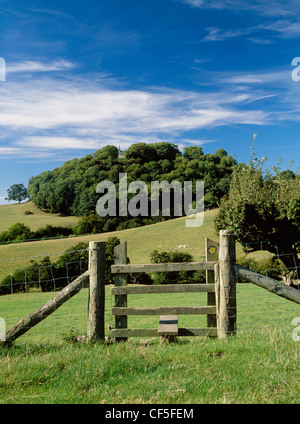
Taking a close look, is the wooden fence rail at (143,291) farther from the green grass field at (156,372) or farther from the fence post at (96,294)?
the green grass field at (156,372)

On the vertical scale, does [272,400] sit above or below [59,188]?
below

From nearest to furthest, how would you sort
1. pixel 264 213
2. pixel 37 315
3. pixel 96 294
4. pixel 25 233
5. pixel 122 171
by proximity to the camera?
pixel 37 315, pixel 96 294, pixel 264 213, pixel 25 233, pixel 122 171

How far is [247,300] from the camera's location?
19234 millimetres

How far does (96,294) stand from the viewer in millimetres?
7145

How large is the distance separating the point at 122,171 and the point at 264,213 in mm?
104146

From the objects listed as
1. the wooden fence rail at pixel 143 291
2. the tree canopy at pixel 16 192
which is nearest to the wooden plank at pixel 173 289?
the wooden fence rail at pixel 143 291

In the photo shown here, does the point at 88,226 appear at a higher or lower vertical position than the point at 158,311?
lower

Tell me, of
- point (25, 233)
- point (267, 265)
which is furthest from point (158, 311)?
point (25, 233)

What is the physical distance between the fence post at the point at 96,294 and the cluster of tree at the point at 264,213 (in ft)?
63.1

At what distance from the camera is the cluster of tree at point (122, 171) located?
102344 mm

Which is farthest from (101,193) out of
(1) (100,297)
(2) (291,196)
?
(1) (100,297)

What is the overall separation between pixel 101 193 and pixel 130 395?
10714 centimetres

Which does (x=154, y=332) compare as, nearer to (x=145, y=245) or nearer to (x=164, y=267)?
(x=164, y=267)
